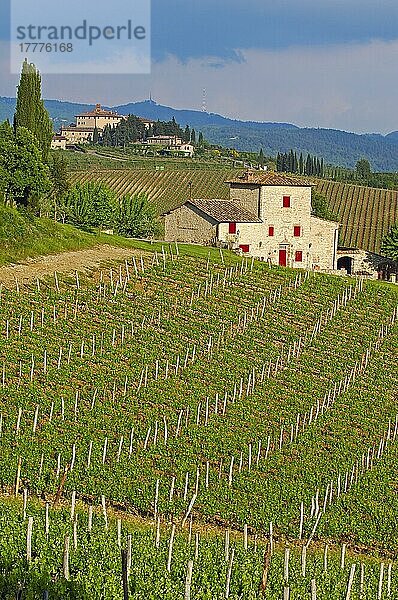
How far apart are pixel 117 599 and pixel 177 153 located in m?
151

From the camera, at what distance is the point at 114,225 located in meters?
59.8

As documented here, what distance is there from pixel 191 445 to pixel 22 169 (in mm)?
28860

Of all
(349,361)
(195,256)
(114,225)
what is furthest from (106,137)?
(349,361)

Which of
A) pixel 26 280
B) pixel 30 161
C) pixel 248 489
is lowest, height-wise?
pixel 248 489

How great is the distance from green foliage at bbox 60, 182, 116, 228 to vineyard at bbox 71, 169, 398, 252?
33.8 metres

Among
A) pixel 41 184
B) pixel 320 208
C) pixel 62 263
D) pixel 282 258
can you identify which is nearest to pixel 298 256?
pixel 282 258

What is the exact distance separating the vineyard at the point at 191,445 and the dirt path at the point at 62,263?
112cm

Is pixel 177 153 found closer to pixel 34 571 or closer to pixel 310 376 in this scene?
pixel 310 376

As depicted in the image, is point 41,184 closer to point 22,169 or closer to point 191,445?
point 22,169

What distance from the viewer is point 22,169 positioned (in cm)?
4734

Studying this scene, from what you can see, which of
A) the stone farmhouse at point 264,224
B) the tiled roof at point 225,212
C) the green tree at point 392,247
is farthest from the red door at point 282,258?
the green tree at point 392,247

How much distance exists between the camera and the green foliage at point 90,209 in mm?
55281

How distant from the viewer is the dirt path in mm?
36156

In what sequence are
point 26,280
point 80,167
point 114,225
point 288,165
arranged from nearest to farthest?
point 26,280
point 114,225
point 80,167
point 288,165
